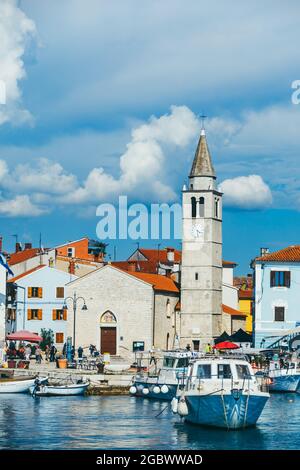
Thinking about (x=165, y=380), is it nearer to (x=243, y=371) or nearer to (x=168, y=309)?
(x=243, y=371)

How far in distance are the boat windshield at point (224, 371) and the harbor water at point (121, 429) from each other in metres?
2.12

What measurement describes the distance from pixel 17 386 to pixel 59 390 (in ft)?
7.12

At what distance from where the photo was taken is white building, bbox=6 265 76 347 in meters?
79.8

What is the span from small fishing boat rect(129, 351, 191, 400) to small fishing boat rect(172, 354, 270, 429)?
11.9 meters

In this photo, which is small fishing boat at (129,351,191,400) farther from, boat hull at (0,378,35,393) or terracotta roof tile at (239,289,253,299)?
terracotta roof tile at (239,289,253,299)

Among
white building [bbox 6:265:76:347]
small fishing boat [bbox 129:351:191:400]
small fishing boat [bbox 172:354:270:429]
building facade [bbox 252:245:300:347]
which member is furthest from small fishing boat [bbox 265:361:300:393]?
white building [bbox 6:265:76:347]

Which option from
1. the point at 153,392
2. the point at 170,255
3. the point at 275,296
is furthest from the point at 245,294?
the point at 153,392

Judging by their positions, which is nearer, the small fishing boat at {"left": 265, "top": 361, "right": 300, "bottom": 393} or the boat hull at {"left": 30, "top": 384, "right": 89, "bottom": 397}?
the boat hull at {"left": 30, "top": 384, "right": 89, "bottom": 397}

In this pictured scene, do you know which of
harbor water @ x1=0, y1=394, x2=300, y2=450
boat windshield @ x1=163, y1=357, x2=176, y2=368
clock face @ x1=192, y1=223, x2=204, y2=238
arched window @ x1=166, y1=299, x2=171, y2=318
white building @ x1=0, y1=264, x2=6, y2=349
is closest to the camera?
harbor water @ x1=0, y1=394, x2=300, y2=450

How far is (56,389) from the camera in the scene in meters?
56.0

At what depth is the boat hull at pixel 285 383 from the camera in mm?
59750

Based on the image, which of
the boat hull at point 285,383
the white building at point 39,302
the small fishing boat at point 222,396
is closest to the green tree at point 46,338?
the white building at point 39,302

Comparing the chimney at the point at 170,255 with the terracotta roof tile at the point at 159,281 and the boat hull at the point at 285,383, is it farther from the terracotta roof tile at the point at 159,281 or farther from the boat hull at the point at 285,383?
the boat hull at the point at 285,383

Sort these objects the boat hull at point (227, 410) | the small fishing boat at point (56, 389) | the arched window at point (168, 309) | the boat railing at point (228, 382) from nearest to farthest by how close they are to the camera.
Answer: the boat hull at point (227, 410) < the boat railing at point (228, 382) < the small fishing boat at point (56, 389) < the arched window at point (168, 309)
